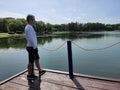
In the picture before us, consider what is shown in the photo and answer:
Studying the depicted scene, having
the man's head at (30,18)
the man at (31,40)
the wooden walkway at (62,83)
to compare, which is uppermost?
the man's head at (30,18)

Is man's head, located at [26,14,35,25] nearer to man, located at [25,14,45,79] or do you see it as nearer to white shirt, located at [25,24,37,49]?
man, located at [25,14,45,79]

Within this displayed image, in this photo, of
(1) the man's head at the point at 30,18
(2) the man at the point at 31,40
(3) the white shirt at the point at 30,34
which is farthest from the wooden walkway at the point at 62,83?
(1) the man's head at the point at 30,18

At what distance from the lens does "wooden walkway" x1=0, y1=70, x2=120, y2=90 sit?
313 cm

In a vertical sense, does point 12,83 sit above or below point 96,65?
above

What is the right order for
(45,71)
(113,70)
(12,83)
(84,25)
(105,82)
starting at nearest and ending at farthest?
1. (105,82)
2. (12,83)
3. (45,71)
4. (113,70)
5. (84,25)

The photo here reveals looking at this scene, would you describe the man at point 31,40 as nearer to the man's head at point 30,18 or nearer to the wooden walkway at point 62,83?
the man's head at point 30,18

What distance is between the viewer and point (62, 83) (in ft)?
11.1

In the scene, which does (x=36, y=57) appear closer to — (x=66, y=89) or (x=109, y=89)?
(x=66, y=89)

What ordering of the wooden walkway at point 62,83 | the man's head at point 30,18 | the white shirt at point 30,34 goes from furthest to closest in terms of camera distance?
the man's head at point 30,18 → the white shirt at point 30,34 → the wooden walkway at point 62,83

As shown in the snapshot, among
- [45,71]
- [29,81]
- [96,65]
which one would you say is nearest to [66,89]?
[29,81]

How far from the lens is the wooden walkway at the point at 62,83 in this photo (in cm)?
313

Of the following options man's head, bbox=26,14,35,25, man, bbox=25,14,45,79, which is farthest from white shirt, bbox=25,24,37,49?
man's head, bbox=26,14,35,25

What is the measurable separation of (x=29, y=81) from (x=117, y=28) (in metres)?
99.1

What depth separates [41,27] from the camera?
225 ft
